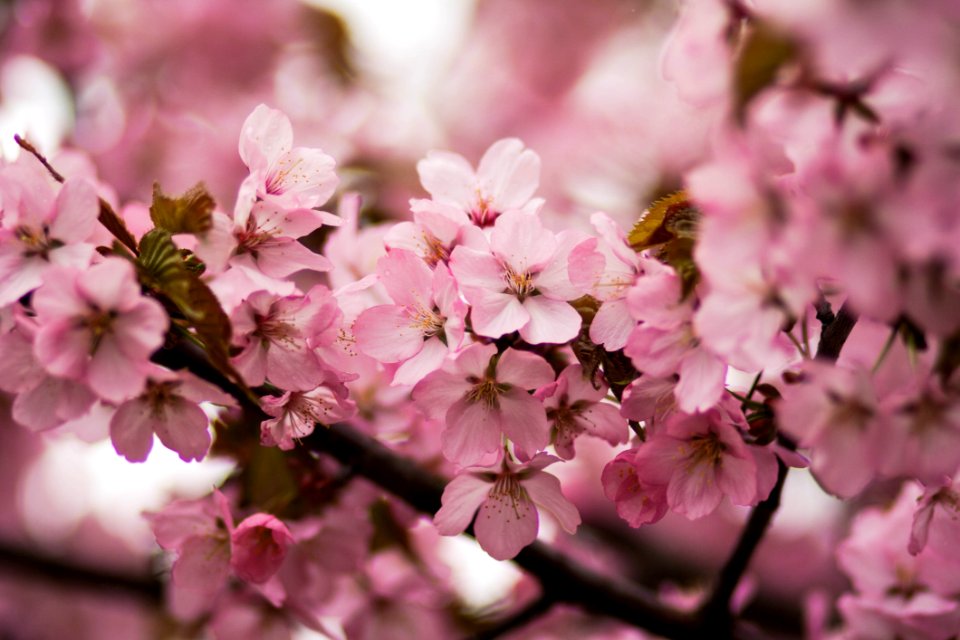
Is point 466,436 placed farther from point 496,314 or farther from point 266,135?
point 266,135

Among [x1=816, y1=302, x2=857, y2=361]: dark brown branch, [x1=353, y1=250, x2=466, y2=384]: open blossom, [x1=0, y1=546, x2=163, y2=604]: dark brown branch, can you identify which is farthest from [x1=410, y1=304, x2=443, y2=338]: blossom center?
[x1=0, y1=546, x2=163, y2=604]: dark brown branch

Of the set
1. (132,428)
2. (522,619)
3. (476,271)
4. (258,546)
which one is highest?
(476,271)

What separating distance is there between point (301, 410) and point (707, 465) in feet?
1.16

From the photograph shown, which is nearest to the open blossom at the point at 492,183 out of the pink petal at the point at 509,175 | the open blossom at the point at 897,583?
the pink petal at the point at 509,175

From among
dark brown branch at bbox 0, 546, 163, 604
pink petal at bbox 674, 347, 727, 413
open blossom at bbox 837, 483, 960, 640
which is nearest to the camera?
pink petal at bbox 674, 347, 727, 413

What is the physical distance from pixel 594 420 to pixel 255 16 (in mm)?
2098

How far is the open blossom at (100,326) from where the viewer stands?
66cm

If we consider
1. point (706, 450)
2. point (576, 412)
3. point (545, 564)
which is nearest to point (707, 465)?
point (706, 450)

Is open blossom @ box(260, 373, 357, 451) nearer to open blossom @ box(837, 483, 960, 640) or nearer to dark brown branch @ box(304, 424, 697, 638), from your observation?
dark brown branch @ box(304, 424, 697, 638)

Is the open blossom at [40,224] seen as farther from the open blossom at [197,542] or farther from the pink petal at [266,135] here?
the open blossom at [197,542]

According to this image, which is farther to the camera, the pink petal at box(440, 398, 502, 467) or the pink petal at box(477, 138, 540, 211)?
the pink petal at box(477, 138, 540, 211)

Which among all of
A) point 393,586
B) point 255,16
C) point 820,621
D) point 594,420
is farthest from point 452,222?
point 255,16

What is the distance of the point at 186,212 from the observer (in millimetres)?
729

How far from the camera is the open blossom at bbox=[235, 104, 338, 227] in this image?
79 centimetres
